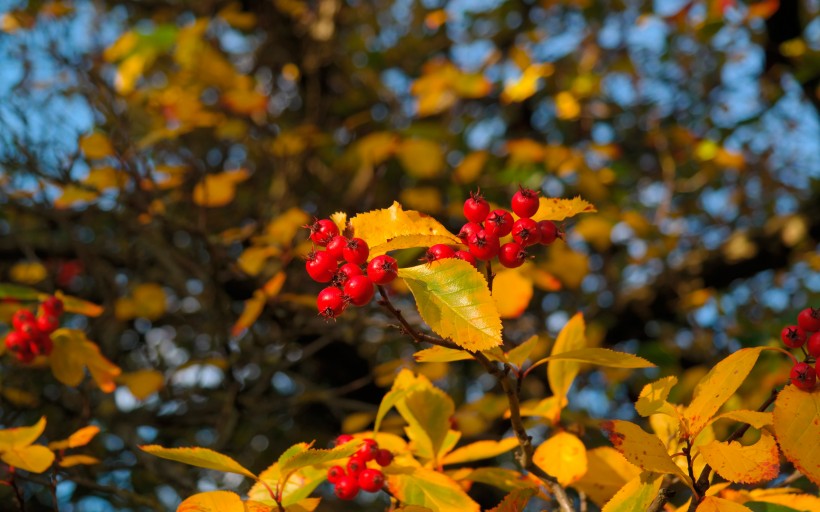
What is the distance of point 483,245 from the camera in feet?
4.04

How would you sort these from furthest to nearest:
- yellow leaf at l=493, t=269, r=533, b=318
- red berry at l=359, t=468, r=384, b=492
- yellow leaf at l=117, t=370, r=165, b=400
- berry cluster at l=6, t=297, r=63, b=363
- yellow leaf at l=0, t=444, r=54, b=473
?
1. yellow leaf at l=117, t=370, r=165, b=400
2. yellow leaf at l=493, t=269, r=533, b=318
3. berry cluster at l=6, t=297, r=63, b=363
4. yellow leaf at l=0, t=444, r=54, b=473
5. red berry at l=359, t=468, r=384, b=492

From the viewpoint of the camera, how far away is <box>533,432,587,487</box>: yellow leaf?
1.46 m

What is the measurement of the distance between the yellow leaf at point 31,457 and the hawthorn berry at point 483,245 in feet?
3.59

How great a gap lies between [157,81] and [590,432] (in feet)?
14.9

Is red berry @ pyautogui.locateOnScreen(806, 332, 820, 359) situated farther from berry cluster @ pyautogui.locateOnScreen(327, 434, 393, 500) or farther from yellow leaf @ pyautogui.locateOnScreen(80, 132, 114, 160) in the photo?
yellow leaf @ pyautogui.locateOnScreen(80, 132, 114, 160)

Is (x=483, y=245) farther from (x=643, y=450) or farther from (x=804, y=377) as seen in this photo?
(x=804, y=377)

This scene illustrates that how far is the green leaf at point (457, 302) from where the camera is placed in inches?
43.4

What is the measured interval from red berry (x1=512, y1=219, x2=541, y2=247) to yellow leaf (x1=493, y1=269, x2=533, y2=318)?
0.98 meters

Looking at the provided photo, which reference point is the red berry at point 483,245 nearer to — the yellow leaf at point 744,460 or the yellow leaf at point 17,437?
the yellow leaf at point 744,460

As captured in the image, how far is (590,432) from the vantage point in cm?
305

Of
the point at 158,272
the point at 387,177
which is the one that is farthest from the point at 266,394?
the point at 387,177

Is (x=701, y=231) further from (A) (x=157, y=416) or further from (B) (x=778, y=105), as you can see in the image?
(A) (x=157, y=416)

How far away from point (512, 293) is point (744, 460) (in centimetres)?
126

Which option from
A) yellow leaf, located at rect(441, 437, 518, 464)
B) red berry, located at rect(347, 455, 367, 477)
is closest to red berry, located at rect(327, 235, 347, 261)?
red berry, located at rect(347, 455, 367, 477)
